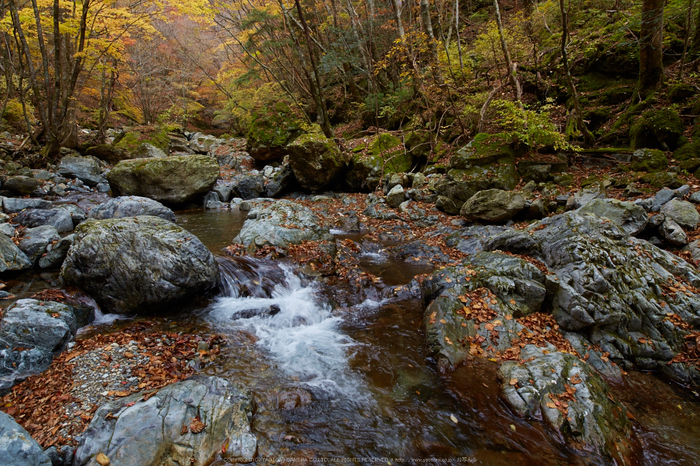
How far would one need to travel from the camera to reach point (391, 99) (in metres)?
15.7

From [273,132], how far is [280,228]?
9852mm

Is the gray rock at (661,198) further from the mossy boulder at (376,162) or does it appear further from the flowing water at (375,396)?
the mossy boulder at (376,162)

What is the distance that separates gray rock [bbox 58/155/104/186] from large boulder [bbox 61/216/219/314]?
35.6 feet

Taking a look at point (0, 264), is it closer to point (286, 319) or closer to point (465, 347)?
point (286, 319)

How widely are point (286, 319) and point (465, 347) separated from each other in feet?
9.99

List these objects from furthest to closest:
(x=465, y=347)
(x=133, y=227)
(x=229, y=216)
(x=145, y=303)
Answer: (x=229, y=216), (x=133, y=227), (x=145, y=303), (x=465, y=347)

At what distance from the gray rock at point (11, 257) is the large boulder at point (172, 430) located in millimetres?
→ 4431

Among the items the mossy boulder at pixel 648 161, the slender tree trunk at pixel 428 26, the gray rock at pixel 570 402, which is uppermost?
the slender tree trunk at pixel 428 26

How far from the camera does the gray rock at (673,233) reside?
228 inches

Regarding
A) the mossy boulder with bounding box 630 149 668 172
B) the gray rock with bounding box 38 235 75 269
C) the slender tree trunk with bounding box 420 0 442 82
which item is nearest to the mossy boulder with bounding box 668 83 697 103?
the mossy boulder with bounding box 630 149 668 172

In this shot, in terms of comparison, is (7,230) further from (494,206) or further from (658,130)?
(658,130)

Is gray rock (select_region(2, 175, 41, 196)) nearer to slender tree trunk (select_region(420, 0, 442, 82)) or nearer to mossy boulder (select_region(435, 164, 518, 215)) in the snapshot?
mossy boulder (select_region(435, 164, 518, 215))

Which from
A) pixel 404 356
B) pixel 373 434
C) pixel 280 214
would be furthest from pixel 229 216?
pixel 373 434

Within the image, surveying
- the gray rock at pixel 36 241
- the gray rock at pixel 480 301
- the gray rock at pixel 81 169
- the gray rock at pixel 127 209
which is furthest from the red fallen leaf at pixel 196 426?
the gray rock at pixel 81 169
